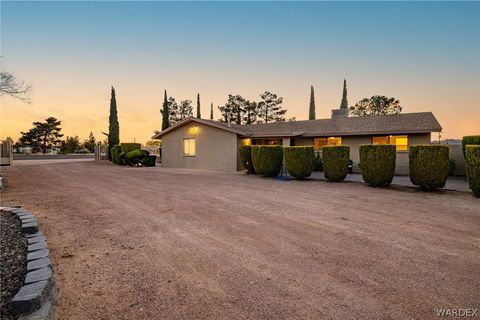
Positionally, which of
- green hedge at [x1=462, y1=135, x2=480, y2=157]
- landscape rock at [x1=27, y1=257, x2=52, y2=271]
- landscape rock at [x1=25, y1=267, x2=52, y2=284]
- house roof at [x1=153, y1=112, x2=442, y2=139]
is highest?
house roof at [x1=153, y1=112, x2=442, y2=139]

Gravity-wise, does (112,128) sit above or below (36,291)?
above

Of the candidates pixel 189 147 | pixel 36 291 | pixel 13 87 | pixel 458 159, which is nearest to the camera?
pixel 36 291

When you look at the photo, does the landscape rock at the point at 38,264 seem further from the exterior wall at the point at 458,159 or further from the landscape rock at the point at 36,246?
the exterior wall at the point at 458,159

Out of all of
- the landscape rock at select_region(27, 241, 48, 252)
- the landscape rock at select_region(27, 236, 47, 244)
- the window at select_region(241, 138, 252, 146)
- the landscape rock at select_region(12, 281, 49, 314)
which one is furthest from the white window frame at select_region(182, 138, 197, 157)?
the landscape rock at select_region(12, 281, 49, 314)

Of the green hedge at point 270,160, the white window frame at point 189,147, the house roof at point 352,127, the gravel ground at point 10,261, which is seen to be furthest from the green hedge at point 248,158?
the gravel ground at point 10,261

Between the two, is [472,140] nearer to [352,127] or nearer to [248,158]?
[352,127]

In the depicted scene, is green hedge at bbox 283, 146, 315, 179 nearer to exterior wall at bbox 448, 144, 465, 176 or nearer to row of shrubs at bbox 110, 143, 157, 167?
exterior wall at bbox 448, 144, 465, 176

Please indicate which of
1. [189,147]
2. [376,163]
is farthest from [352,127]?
[189,147]

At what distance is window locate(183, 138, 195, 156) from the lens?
20.1 metres

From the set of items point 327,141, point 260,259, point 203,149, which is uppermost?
point 327,141

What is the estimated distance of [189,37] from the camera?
54.5ft

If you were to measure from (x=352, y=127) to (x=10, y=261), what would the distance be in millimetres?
18246

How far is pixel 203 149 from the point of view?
19359 mm

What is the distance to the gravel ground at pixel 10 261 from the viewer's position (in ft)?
7.24
